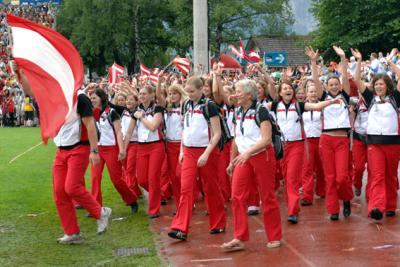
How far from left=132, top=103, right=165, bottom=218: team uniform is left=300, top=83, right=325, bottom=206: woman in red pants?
223 cm

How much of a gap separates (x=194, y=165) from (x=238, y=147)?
77 cm

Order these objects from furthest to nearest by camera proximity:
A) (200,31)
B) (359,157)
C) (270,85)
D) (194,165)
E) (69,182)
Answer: (200,31), (359,157), (270,85), (194,165), (69,182)

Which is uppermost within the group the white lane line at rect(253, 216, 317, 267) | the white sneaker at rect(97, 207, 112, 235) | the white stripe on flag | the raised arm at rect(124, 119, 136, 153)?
the white stripe on flag

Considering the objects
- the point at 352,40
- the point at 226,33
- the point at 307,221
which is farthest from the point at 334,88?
the point at 226,33

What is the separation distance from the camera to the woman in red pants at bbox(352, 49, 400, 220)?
10.3 metres

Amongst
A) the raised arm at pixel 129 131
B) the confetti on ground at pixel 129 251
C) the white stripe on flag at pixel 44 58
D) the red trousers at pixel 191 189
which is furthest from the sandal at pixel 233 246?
the raised arm at pixel 129 131

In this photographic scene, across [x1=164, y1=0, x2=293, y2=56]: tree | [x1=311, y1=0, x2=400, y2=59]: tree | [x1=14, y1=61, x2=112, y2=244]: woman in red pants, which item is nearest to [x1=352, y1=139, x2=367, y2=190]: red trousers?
[x1=14, y1=61, x2=112, y2=244]: woman in red pants

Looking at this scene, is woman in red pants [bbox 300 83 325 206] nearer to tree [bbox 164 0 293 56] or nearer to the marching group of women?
the marching group of women

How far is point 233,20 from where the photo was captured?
75.6m

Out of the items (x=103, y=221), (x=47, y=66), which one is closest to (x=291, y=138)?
(x=103, y=221)

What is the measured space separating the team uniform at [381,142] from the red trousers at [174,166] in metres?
2.73

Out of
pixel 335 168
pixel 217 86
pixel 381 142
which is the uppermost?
pixel 217 86

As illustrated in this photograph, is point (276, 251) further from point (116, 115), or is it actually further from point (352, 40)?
point (352, 40)

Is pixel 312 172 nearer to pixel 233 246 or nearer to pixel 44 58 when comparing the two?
pixel 233 246
